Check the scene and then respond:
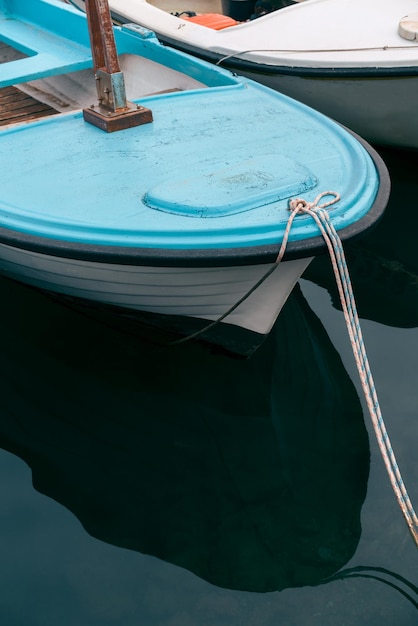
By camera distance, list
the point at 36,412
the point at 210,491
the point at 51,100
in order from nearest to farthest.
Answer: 1. the point at 210,491
2. the point at 36,412
3. the point at 51,100

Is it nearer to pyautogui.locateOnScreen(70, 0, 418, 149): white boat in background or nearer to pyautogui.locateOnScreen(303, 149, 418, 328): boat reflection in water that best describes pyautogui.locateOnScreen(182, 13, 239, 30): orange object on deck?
pyautogui.locateOnScreen(70, 0, 418, 149): white boat in background

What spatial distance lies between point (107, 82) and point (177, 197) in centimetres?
111

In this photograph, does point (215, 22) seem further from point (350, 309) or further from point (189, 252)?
point (350, 309)

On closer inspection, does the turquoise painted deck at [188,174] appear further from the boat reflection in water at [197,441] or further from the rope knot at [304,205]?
the boat reflection in water at [197,441]

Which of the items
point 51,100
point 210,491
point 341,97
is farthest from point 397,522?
point 51,100

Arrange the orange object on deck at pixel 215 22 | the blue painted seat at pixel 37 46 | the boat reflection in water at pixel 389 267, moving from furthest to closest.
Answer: the orange object on deck at pixel 215 22 < the blue painted seat at pixel 37 46 < the boat reflection in water at pixel 389 267

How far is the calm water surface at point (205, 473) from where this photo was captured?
2.96 metres

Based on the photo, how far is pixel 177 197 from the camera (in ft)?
11.1

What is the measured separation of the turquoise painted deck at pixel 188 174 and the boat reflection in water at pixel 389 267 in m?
0.85

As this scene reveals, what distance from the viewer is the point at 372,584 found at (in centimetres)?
300

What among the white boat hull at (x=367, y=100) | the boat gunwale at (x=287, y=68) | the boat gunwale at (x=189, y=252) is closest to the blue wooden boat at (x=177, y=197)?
the boat gunwale at (x=189, y=252)

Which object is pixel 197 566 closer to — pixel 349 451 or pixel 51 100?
pixel 349 451

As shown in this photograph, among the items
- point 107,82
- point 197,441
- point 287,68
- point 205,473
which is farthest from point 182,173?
point 287,68

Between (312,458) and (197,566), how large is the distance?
2.77ft
